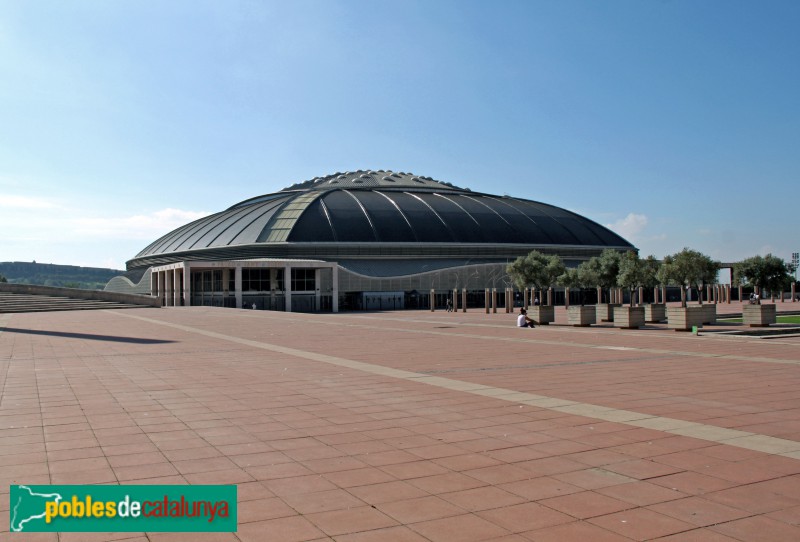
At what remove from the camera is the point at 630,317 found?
28.8 metres

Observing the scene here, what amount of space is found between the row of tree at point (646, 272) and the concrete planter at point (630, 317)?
1009 cm

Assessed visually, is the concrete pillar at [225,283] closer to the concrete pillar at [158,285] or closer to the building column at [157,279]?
the concrete pillar at [158,285]

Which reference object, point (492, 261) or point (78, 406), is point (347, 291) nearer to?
point (492, 261)

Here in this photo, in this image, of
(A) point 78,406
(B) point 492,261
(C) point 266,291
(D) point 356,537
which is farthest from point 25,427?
(B) point 492,261

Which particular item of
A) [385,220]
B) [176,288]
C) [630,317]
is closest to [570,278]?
[630,317]

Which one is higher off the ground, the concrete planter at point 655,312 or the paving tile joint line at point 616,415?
the concrete planter at point 655,312

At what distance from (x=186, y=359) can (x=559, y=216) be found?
242 feet

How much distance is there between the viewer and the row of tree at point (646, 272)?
38.0m

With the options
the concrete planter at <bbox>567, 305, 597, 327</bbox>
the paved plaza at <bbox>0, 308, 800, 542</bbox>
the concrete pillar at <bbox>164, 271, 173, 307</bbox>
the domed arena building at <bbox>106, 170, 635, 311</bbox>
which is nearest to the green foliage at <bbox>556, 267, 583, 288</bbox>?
the domed arena building at <bbox>106, 170, 635, 311</bbox>

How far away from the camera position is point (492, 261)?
73.5 meters

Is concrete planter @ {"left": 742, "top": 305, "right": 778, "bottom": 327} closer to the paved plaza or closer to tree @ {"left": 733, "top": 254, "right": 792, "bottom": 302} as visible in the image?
the paved plaza

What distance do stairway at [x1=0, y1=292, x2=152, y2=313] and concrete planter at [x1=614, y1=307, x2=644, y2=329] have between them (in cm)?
4165

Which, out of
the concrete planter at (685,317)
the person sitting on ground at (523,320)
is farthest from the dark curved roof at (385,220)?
the concrete planter at (685,317)

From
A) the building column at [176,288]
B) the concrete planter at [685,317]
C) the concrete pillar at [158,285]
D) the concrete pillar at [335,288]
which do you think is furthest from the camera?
the concrete pillar at [158,285]
